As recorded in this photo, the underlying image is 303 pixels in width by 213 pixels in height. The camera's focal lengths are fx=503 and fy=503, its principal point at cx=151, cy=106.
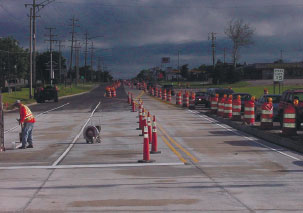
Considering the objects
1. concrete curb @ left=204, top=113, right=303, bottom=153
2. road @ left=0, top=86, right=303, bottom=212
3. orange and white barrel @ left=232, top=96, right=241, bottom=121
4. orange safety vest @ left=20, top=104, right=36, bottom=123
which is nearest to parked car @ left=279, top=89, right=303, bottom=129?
concrete curb @ left=204, top=113, right=303, bottom=153

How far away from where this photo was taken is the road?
8438 mm

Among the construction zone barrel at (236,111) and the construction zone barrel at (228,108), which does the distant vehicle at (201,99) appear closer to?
the construction zone barrel at (228,108)

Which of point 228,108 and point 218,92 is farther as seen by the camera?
point 218,92

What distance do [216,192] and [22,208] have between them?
3507 millimetres

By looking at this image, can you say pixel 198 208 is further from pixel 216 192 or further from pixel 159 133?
pixel 159 133

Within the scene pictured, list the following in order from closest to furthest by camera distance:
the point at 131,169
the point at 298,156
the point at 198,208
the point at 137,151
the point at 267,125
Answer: the point at 198,208, the point at 131,169, the point at 298,156, the point at 137,151, the point at 267,125

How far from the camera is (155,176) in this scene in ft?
36.8

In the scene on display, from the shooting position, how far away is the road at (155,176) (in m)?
8.44

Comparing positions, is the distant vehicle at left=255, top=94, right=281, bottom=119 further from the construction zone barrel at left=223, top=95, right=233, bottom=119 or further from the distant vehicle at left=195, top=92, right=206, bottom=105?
the distant vehicle at left=195, top=92, right=206, bottom=105

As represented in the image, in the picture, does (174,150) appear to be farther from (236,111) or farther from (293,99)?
(236,111)

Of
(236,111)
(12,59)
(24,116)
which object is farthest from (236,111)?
(12,59)

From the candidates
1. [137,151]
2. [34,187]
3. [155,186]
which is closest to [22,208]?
[34,187]

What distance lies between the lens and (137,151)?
15.7 metres

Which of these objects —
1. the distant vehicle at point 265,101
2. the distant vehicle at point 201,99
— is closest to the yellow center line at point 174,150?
the distant vehicle at point 265,101
